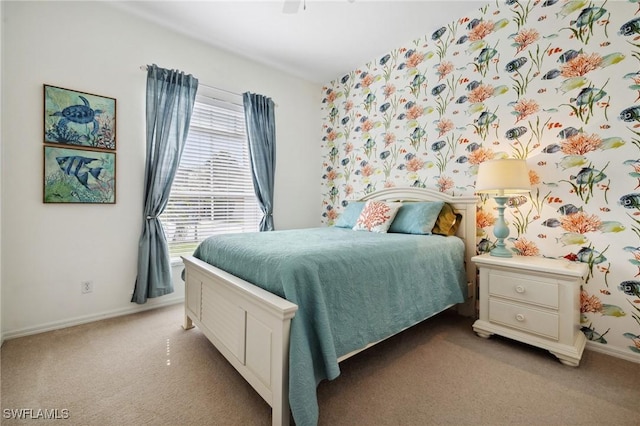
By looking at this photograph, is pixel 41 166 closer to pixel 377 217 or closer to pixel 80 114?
pixel 80 114

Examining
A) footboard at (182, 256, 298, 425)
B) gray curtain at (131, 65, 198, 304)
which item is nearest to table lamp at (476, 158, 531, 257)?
footboard at (182, 256, 298, 425)

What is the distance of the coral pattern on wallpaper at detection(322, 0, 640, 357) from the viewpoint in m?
1.88

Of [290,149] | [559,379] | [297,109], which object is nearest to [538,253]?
[559,379]

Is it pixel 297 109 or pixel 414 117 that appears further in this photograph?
pixel 297 109

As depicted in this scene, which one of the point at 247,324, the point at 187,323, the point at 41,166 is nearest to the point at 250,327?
the point at 247,324

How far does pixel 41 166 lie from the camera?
2180 millimetres

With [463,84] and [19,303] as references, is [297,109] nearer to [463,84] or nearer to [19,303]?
[463,84]

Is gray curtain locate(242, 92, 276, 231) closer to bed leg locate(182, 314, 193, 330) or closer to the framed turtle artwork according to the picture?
the framed turtle artwork

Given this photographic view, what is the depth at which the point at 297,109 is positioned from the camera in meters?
3.88

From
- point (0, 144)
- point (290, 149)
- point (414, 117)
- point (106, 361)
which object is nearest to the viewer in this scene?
point (106, 361)

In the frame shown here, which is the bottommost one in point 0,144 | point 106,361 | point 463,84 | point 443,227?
point 106,361

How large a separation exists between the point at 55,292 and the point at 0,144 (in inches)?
45.4

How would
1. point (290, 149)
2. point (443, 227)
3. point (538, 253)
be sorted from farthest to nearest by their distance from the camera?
point (290, 149) < point (443, 227) < point (538, 253)

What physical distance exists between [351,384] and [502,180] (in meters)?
1.71
